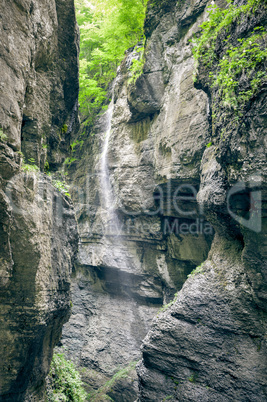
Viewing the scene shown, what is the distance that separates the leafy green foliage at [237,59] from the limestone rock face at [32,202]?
12.7 feet

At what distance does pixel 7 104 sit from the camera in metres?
4.03

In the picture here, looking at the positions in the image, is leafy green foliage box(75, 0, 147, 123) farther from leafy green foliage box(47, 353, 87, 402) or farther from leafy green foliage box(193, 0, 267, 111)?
leafy green foliage box(47, 353, 87, 402)

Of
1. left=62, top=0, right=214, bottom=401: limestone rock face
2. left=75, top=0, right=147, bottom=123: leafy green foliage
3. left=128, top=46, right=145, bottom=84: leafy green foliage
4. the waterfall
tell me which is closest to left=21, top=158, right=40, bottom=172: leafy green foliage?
left=62, top=0, right=214, bottom=401: limestone rock face

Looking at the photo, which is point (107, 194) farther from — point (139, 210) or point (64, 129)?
point (64, 129)

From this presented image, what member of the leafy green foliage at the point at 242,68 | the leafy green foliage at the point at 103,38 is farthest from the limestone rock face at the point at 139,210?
Result: the leafy green foliage at the point at 242,68

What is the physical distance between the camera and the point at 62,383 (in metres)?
7.16

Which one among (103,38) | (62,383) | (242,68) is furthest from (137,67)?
(62,383)

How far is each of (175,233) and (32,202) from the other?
6.86 metres

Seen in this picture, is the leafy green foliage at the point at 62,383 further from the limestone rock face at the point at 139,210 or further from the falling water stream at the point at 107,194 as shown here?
the falling water stream at the point at 107,194

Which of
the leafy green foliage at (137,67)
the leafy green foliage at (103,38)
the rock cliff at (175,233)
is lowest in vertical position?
the rock cliff at (175,233)

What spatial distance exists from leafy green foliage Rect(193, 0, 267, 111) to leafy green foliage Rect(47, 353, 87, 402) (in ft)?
26.5

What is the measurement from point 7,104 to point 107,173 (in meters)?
9.26

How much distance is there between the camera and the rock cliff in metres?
5.47

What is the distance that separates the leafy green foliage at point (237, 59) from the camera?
480 centimetres
